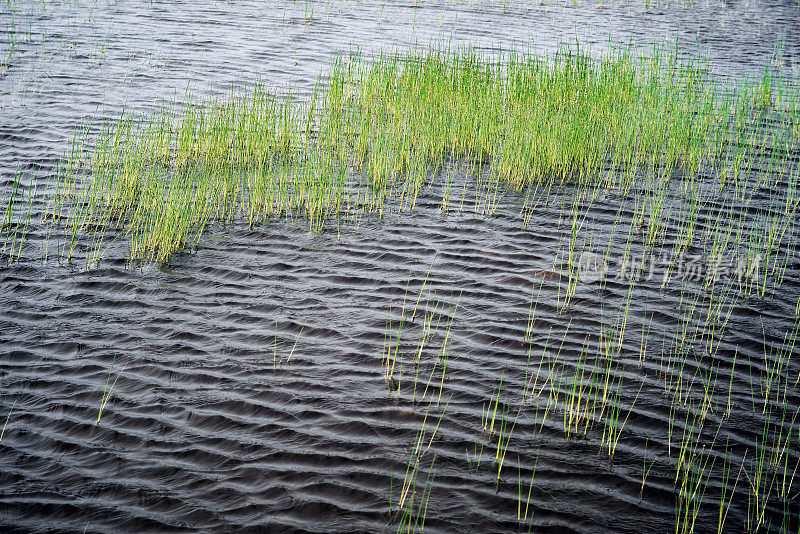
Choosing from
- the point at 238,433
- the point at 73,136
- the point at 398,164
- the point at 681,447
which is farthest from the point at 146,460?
the point at 73,136

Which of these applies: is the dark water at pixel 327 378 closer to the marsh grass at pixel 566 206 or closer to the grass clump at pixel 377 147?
the marsh grass at pixel 566 206

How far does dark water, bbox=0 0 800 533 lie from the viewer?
338 centimetres

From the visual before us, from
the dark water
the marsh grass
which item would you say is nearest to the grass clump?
the marsh grass

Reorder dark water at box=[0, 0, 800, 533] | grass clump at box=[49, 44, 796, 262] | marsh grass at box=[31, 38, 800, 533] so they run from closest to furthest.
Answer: dark water at box=[0, 0, 800, 533]
marsh grass at box=[31, 38, 800, 533]
grass clump at box=[49, 44, 796, 262]

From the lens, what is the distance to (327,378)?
14.4 feet

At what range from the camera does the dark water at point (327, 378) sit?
3.38 metres

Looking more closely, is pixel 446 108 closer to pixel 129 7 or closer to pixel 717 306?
pixel 717 306

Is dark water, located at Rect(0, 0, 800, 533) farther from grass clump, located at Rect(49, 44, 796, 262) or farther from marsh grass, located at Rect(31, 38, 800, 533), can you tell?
grass clump, located at Rect(49, 44, 796, 262)

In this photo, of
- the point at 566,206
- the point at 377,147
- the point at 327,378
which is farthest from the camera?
the point at 377,147

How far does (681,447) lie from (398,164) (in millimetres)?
4754

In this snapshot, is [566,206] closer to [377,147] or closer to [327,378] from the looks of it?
[377,147]

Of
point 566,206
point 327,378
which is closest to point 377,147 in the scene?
point 566,206

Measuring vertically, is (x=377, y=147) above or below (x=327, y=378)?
above

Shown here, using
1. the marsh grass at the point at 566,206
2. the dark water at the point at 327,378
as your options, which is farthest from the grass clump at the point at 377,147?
the dark water at the point at 327,378
